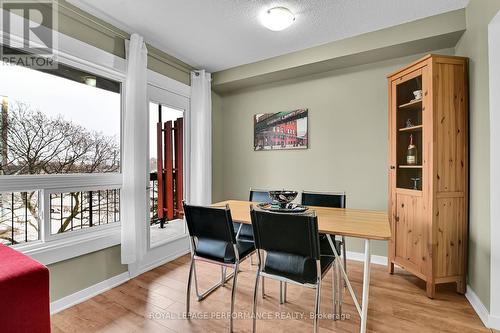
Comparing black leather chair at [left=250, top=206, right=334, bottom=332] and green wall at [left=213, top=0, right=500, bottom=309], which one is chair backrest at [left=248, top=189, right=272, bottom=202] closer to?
green wall at [left=213, top=0, right=500, bottom=309]

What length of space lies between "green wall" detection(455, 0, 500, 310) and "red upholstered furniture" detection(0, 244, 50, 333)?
284 centimetres

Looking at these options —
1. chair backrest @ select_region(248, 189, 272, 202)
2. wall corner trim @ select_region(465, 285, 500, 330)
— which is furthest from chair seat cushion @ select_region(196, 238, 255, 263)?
wall corner trim @ select_region(465, 285, 500, 330)

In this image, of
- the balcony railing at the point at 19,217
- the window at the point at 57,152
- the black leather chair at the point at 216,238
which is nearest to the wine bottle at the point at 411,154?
the black leather chair at the point at 216,238

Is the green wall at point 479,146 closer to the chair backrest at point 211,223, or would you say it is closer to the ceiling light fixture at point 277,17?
the ceiling light fixture at point 277,17

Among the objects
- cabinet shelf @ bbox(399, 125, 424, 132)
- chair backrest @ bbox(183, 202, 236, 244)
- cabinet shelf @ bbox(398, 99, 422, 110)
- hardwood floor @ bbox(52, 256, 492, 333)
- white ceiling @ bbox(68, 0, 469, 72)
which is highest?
white ceiling @ bbox(68, 0, 469, 72)

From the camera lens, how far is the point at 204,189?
3.46 meters

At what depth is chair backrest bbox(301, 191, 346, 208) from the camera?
235 centimetres

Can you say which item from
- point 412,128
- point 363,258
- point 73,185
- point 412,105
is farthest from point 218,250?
point 412,105

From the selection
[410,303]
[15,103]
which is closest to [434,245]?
[410,303]

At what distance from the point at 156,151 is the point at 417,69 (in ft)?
9.52

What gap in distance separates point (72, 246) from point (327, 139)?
9.65ft

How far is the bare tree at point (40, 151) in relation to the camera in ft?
6.13

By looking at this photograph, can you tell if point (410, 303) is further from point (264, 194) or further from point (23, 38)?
point (23, 38)

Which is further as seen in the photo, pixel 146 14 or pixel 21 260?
pixel 146 14
